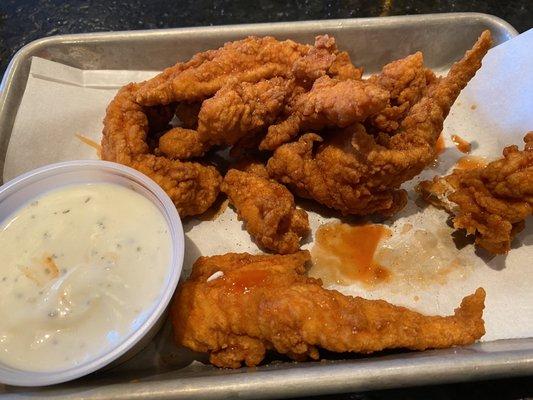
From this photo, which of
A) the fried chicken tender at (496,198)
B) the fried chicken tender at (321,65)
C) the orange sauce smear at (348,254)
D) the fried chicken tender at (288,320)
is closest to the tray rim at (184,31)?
the fried chicken tender at (321,65)

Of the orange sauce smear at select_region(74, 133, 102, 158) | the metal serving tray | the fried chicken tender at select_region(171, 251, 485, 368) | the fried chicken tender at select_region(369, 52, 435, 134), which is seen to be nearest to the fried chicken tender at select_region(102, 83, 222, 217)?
the orange sauce smear at select_region(74, 133, 102, 158)

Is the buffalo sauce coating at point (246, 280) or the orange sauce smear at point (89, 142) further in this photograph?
the orange sauce smear at point (89, 142)

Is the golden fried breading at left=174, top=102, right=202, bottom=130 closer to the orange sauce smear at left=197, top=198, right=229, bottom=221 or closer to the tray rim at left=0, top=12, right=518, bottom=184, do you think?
the orange sauce smear at left=197, top=198, right=229, bottom=221

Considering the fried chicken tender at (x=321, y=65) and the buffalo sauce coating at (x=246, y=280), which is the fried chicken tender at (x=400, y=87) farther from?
the buffalo sauce coating at (x=246, y=280)

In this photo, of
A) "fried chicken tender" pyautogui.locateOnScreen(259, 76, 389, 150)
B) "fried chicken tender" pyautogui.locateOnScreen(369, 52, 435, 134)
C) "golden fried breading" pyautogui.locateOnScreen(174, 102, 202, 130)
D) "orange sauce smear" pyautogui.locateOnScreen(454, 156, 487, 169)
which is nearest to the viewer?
"fried chicken tender" pyautogui.locateOnScreen(259, 76, 389, 150)

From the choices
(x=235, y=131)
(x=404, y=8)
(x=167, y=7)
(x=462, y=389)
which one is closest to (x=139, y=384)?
(x=235, y=131)

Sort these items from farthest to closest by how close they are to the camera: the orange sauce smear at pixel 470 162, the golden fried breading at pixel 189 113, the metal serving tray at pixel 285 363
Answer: the orange sauce smear at pixel 470 162 < the golden fried breading at pixel 189 113 < the metal serving tray at pixel 285 363

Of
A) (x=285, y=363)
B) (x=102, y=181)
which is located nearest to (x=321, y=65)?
(x=102, y=181)
